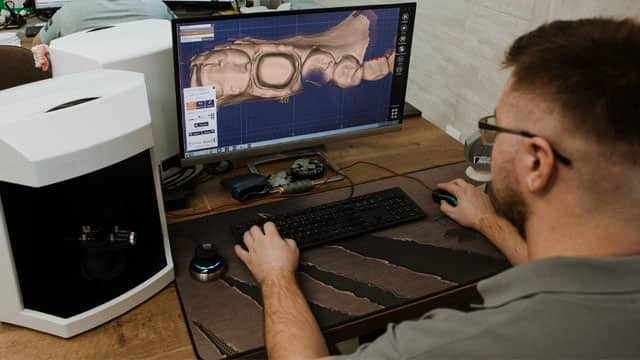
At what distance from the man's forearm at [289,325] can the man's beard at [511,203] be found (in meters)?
0.40

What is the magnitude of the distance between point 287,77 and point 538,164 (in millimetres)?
800

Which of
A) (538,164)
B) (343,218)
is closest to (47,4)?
(343,218)

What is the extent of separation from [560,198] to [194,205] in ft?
3.00

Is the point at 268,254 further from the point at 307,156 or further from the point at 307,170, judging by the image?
the point at 307,156

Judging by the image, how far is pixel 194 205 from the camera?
4.67 ft

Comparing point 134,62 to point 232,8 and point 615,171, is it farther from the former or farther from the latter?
point 232,8

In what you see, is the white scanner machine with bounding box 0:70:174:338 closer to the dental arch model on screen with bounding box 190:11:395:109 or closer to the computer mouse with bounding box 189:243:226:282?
the computer mouse with bounding box 189:243:226:282

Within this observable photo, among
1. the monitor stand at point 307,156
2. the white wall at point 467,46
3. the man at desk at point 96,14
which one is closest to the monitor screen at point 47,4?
the man at desk at point 96,14

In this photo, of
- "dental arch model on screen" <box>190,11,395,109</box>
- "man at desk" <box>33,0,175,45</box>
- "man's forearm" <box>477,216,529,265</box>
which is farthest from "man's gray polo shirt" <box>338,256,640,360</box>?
"man at desk" <box>33,0,175,45</box>

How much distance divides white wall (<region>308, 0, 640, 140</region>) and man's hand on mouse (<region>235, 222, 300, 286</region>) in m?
0.88

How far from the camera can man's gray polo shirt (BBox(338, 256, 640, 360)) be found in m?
0.70

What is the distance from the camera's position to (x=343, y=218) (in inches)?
52.6

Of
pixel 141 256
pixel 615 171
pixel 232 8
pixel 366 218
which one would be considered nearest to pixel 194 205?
pixel 141 256

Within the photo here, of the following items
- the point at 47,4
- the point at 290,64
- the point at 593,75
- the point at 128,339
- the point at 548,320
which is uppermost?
the point at 593,75
